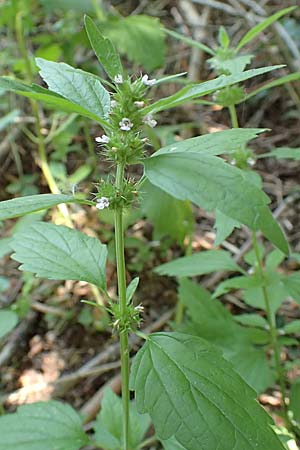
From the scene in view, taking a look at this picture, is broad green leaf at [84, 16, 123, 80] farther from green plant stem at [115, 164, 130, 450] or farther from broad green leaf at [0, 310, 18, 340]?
broad green leaf at [0, 310, 18, 340]

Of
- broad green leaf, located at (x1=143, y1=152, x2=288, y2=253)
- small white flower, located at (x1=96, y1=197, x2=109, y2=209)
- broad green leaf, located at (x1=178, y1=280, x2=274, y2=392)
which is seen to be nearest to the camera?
broad green leaf, located at (x1=143, y1=152, x2=288, y2=253)

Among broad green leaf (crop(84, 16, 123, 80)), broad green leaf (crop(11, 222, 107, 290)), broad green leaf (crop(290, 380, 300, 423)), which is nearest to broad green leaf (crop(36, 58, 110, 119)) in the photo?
broad green leaf (crop(84, 16, 123, 80))

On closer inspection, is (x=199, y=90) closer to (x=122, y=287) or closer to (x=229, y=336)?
(x=122, y=287)

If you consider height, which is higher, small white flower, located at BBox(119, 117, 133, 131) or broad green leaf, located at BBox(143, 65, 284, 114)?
broad green leaf, located at BBox(143, 65, 284, 114)

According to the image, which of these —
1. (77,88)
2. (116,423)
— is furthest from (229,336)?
(77,88)

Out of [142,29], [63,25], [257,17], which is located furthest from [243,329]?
[257,17]

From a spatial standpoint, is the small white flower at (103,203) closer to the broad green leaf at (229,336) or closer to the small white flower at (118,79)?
the small white flower at (118,79)

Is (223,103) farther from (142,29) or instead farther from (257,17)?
(257,17)
